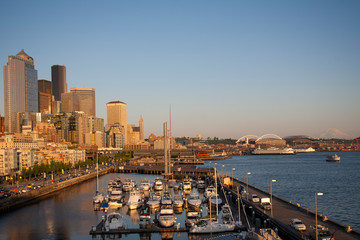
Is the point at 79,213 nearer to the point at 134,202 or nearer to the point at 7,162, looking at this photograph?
the point at 134,202

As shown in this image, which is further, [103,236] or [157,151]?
[157,151]

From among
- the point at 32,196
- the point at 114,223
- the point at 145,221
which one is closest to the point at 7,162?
the point at 32,196

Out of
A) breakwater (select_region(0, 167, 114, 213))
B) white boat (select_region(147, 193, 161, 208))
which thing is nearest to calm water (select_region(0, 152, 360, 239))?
breakwater (select_region(0, 167, 114, 213))

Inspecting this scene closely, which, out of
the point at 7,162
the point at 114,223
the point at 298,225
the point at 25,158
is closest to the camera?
the point at 298,225

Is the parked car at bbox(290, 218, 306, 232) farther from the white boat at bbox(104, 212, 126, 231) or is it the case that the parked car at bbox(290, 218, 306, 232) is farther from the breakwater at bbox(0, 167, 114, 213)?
the breakwater at bbox(0, 167, 114, 213)

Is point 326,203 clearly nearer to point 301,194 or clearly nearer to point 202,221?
point 301,194

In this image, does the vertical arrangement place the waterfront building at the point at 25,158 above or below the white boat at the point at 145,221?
above

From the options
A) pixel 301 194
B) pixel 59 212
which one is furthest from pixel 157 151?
pixel 59 212

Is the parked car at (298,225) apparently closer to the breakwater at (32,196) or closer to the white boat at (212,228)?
the white boat at (212,228)

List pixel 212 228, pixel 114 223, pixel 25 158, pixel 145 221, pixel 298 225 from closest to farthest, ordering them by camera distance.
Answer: pixel 298 225 → pixel 212 228 → pixel 114 223 → pixel 145 221 → pixel 25 158

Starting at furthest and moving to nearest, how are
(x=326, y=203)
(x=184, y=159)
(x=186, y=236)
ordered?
(x=184, y=159), (x=326, y=203), (x=186, y=236)

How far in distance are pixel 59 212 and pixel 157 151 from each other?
128 metres

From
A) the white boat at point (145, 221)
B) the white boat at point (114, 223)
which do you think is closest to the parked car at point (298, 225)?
the white boat at point (145, 221)

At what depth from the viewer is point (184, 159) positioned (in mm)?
152750
